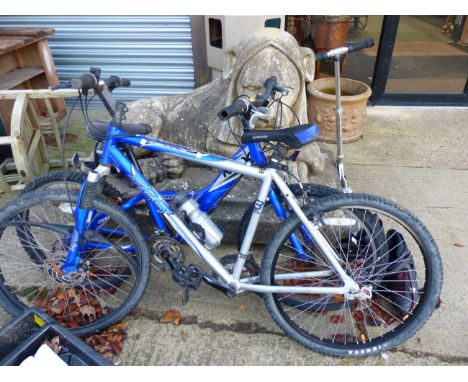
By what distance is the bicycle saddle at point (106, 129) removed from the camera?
6.73 feet

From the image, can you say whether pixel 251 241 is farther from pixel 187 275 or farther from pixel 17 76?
pixel 17 76

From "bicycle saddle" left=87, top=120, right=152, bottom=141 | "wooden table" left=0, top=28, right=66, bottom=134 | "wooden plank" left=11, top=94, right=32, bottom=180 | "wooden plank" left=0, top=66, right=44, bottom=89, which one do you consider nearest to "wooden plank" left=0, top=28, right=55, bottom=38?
"wooden table" left=0, top=28, right=66, bottom=134

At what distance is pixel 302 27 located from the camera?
223 inches

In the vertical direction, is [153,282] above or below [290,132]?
below

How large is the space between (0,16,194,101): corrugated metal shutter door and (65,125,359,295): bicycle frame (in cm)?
348

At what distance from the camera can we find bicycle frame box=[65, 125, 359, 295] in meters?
1.99

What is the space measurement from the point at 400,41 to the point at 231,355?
24.5ft

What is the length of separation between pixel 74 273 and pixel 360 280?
189 cm

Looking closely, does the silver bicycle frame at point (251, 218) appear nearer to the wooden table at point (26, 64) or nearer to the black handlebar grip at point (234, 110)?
the black handlebar grip at point (234, 110)

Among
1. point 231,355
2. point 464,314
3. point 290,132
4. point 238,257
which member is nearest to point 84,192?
point 238,257

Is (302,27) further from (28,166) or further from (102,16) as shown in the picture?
(28,166)

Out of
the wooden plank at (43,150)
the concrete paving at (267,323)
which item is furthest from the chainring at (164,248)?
the wooden plank at (43,150)

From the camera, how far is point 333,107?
174 inches

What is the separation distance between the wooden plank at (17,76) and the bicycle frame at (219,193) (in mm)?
2752
